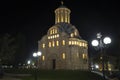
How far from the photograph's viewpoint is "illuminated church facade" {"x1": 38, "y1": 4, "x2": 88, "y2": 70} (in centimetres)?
5619

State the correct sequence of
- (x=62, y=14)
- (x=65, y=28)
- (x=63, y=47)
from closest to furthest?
1. (x=63, y=47)
2. (x=65, y=28)
3. (x=62, y=14)

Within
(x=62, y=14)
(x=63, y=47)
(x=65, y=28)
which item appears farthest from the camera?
(x=62, y=14)

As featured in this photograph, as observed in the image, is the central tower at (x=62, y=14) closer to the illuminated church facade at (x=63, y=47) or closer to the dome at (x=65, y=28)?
the illuminated church facade at (x=63, y=47)

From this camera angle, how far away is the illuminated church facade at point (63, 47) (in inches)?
2212

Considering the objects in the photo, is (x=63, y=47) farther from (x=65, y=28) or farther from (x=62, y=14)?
(x=62, y=14)

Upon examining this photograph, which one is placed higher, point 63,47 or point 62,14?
point 62,14

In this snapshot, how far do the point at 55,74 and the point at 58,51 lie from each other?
1724 cm

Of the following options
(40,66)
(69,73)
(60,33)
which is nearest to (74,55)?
(60,33)

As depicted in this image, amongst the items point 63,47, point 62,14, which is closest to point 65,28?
point 62,14

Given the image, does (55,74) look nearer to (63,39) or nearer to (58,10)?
(63,39)

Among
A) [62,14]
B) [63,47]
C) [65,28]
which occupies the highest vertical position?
[62,14]

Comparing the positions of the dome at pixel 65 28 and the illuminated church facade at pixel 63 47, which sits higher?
the dome at pixel 65 28

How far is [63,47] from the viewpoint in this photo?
57.0m

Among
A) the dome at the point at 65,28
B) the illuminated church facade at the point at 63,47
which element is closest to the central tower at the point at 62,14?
the illuminated church facade at the point at 63,47
